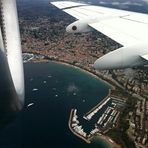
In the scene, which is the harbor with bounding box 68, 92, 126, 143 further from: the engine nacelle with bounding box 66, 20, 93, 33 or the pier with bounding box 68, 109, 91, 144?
the engine nacelle with bounding box 66, 20, 93, 33

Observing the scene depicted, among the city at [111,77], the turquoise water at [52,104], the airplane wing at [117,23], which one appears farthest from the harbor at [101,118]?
the airplane wing at [117,23]

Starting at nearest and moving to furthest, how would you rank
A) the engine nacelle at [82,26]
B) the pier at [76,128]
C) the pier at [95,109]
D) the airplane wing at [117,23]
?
the airplane wing at [117,23] < the engine nacelle at [82,26] < the pier at [76,128] < the pier at [95,109]

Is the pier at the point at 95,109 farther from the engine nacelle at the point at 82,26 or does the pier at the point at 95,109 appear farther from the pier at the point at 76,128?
the engine nacelle at the point at 82,26

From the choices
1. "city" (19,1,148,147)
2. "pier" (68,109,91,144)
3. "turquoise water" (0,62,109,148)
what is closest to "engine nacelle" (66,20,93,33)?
"city" (19,1,148,147)

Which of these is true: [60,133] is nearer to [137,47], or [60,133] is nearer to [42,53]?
[137,47]

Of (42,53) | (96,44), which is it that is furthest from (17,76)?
(96,44)

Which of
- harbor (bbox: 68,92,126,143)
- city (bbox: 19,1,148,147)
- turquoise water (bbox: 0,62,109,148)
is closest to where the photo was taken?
turquoise water (bbox: 0,62,109,148)

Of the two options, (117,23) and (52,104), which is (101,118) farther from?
(117,23)
